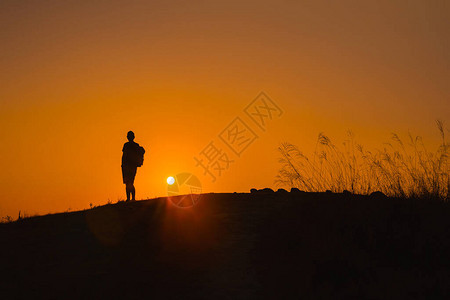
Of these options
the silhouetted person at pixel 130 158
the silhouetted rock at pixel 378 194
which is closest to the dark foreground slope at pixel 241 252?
the silhouetted rock at pixel 378 194

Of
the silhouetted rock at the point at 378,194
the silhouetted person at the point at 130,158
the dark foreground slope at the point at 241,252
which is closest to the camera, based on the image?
the dark foreground slope at the point at 241,252

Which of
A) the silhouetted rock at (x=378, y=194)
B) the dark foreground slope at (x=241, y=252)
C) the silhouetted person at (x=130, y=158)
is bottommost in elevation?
→ the dark foreground slope at (x=241, y=252)

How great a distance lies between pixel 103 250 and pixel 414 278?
5.99 metres

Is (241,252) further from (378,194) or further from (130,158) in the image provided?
(130,158)

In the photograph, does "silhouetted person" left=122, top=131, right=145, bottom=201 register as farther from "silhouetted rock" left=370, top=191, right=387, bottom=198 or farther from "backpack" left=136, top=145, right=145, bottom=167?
"silhouetted rock" left=370, top=191, right=387, bottom=198

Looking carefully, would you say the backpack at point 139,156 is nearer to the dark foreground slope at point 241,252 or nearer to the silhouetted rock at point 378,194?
the dark foreground slope at point 241,252

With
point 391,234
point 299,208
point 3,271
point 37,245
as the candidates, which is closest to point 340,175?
point 299,208

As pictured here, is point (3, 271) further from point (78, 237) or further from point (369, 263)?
point (369, 263)

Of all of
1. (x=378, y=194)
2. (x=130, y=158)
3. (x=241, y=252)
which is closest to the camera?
(x=241, y=252)

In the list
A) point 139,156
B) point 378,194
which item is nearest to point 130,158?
point 139,156

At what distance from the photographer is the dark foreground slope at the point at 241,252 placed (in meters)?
7.93

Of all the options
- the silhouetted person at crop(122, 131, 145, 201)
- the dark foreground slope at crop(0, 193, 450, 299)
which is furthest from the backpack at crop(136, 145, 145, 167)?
the dark foreground slope at crop(0, 193, 450, 299)

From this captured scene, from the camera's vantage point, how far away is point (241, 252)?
973cm

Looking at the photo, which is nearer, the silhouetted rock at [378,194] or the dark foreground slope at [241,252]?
the dark foreground slope at [241,252]
